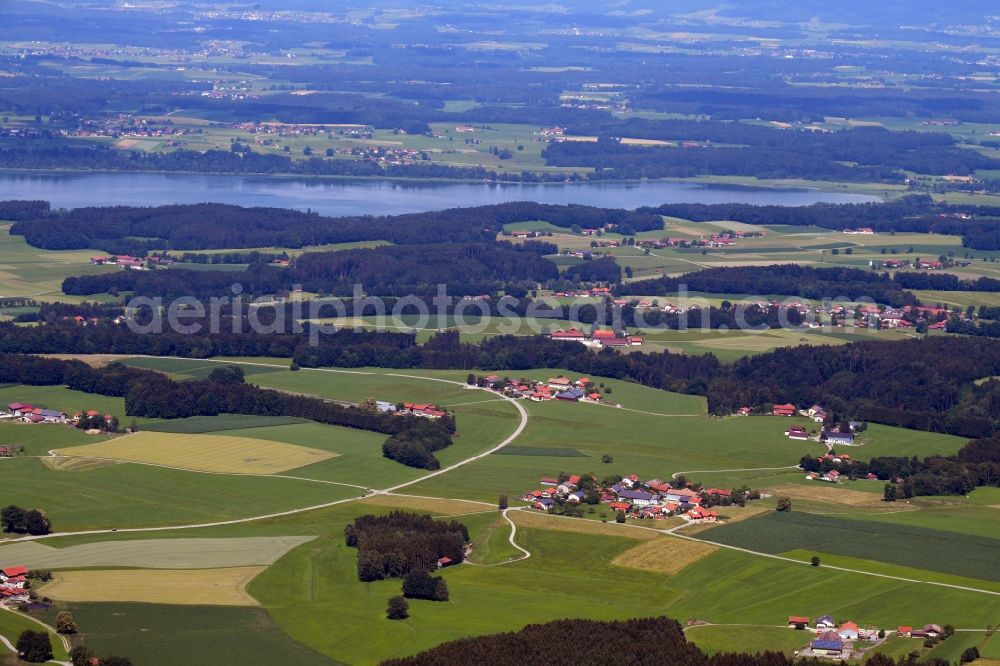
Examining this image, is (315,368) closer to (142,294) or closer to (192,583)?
(142,294)

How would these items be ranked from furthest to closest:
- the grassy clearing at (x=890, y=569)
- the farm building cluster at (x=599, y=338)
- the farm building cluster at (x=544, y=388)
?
the farm building cluster at (x=599, y=338), the farm building cluster at (x=544, y=388), the grassy clearing at (x=890, y=569)

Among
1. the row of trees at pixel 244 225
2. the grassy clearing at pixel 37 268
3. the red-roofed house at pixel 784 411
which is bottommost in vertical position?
the red-roofed house at pixel 784 411

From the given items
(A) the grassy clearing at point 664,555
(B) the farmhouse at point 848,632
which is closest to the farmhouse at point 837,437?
(A) the grassy clearing at point 664,555

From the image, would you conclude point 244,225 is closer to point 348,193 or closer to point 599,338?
point 348,193

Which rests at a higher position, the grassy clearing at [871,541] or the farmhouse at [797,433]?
the farmhouse at [797,433]

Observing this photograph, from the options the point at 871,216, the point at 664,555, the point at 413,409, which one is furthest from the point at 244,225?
the point at 664,555

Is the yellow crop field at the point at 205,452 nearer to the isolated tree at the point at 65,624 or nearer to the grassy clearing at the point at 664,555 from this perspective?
the grassy clearing at the point at 664,555

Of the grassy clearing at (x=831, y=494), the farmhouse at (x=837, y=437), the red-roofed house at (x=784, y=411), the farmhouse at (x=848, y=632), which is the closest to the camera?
the farmhouse at (x=848, y=632)
